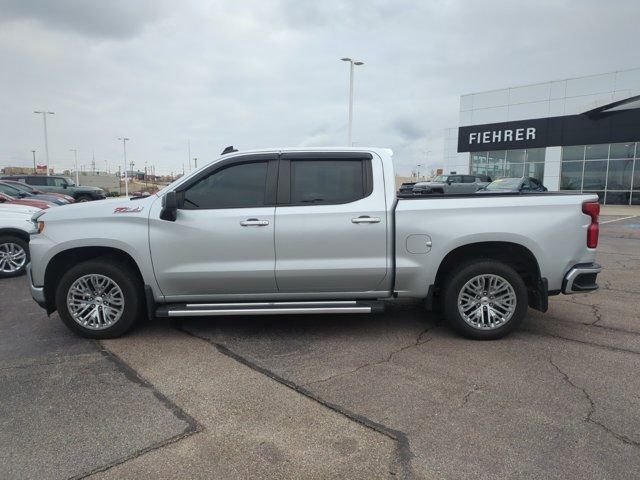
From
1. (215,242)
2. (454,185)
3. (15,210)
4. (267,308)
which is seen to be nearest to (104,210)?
(215,242)

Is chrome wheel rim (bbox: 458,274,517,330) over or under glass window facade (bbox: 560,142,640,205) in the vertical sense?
under

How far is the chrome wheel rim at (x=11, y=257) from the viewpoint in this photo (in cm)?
841

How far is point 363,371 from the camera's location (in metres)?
4.13

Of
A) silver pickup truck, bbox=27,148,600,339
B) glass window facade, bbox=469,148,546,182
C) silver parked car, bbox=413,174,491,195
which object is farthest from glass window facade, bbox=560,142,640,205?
silver pickup truck, bbox=27,148,600,339

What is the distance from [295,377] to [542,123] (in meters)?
31.5

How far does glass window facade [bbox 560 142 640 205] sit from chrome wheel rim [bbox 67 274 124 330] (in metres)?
29.2

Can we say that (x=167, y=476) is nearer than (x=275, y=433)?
Yes

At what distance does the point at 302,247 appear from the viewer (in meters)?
4.75

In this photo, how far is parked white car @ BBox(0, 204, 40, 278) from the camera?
830 centimetres

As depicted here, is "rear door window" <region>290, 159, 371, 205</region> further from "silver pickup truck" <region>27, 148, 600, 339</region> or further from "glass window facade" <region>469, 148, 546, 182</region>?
"glass window facade" <region>469, 148, 546, 182</region>

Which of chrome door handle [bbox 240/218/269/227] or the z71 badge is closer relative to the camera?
chrome door handle [bbox 240/218/269/227]

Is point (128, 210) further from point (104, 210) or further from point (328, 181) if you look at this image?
point (328, 181)

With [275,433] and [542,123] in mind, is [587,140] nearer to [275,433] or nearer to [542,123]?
[542,123]

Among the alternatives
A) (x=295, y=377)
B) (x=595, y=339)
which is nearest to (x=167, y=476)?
(x=295, y=377)
